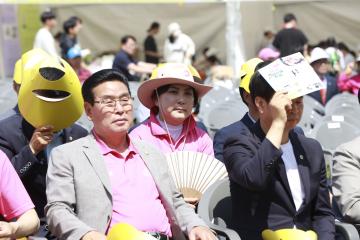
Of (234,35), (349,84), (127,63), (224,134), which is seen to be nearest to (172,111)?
(224,134)

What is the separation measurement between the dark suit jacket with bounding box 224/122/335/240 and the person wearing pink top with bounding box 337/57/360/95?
615 cm

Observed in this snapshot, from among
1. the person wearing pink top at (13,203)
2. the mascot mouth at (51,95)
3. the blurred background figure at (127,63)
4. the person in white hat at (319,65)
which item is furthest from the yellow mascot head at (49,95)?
the blurred background figure at (127,63)

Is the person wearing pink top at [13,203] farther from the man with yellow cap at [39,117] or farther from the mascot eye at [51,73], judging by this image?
the mascot eye at [51,73]

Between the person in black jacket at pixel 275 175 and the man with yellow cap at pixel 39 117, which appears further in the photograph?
the man with yellow cap at pixel 39 117

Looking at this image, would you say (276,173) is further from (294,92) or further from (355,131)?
(355,131)

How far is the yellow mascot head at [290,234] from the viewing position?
130 inches

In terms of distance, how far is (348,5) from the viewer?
17938mm

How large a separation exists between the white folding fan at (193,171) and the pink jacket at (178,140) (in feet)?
1.40

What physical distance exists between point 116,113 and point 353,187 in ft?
3.88

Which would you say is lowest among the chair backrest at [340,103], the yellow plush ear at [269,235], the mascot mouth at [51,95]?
the chair backrest at [340,103]

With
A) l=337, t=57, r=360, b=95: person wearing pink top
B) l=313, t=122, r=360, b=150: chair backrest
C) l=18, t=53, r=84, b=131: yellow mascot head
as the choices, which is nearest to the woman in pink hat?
l=18, t=53, r=84, b=131: yellow mascot head

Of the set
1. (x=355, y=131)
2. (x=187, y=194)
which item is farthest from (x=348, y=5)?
(x=187, y=194)

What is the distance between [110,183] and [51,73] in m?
0.76

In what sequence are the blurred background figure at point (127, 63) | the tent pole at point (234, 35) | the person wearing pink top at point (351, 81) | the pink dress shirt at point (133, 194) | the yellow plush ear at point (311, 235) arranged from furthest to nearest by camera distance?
the tent pole at point (234, 35) < the blurred background figure at point (127, 63) < the person wearing pink top at point (351, 81) < the pink dress shirt at point (133, 194) < the yellow plush ear at point (311, 235)
